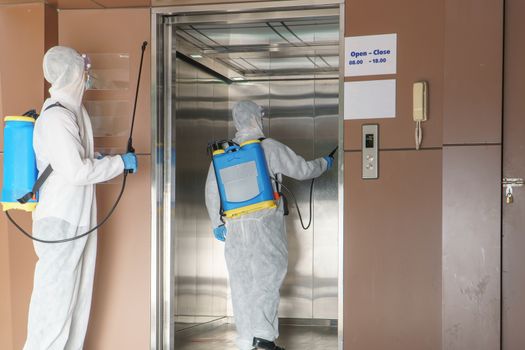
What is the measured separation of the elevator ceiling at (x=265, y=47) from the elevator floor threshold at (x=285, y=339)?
218 centimetres

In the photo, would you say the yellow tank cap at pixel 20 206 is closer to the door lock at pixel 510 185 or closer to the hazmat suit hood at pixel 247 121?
the hazmat suit hood at pixel 247 121

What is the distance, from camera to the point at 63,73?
13.2 feet

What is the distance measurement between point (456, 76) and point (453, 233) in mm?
883

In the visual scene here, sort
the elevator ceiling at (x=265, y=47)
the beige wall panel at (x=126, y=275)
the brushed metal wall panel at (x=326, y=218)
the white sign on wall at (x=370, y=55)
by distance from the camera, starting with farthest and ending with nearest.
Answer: the brushed metal wall panel at (x=326, y=218) → the elevator ceiling at (x=265, y=47) → the beige wall panel at (x=126, y=275) → the white sign on wall at (x=370, y=55)

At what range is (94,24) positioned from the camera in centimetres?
470

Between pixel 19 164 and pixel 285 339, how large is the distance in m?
2.58

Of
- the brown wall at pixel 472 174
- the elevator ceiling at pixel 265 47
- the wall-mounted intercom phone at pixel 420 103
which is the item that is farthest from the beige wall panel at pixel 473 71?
the elevator ceiling at pixel 265 47

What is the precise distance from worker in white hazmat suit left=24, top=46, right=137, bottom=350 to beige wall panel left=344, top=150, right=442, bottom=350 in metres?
1.40

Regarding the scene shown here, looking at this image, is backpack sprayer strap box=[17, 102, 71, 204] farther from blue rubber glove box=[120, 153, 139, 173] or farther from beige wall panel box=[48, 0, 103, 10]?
beige wall panel box=[48, 0, 103, 10]

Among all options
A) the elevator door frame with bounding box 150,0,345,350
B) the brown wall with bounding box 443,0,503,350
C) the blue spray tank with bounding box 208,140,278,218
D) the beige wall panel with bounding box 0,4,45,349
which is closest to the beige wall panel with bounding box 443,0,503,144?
the brown wall with bounding box 443,0,503,350

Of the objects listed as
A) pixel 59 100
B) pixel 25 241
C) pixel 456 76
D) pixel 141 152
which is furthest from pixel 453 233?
pixel 25 241

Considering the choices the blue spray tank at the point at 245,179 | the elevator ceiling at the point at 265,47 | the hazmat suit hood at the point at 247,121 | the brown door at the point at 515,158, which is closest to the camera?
the brown door at the point at 515,158

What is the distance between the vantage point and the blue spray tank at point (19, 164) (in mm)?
3912

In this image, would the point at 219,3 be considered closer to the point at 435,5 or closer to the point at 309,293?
the point at 435,5
